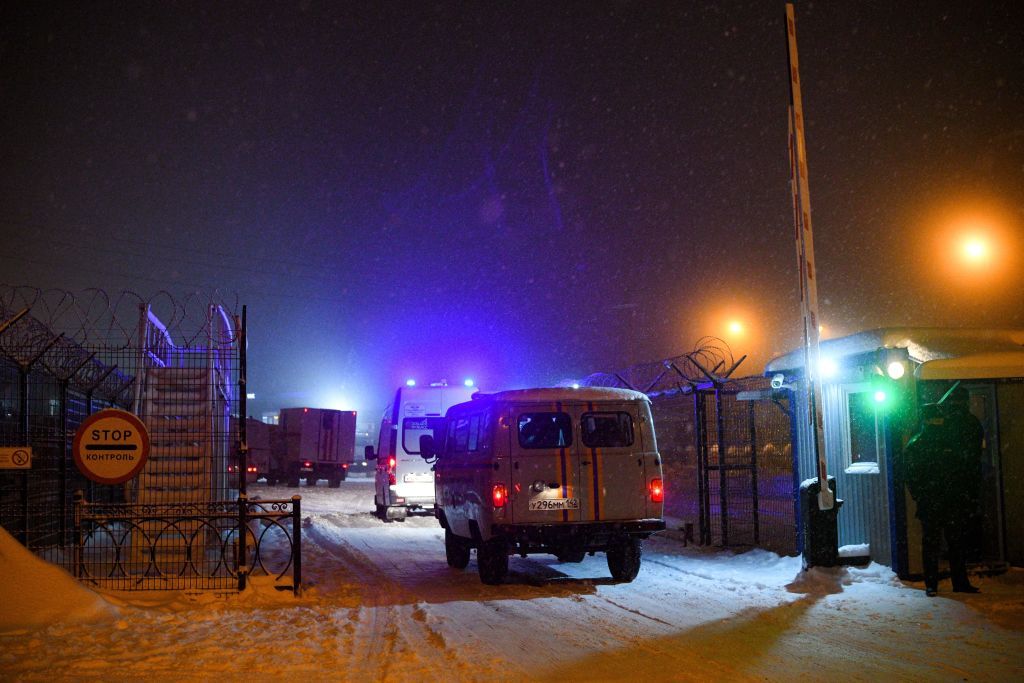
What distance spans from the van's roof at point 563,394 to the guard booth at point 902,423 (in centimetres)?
255

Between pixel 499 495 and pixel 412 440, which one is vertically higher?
pixel 412 440

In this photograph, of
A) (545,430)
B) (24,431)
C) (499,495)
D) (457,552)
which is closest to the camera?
(499,495)

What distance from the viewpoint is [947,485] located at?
9.45 meters

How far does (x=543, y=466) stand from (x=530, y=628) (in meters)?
2.70

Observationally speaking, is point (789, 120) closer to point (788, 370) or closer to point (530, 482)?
point (788, 370)

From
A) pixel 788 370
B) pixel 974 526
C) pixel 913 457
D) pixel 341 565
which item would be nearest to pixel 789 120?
pixel 788 370

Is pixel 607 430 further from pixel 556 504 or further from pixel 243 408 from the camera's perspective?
pixel 243 408

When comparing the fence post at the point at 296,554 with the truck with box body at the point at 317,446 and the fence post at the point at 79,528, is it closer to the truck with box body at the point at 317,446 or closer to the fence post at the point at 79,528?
the fence post at the point at 79,528

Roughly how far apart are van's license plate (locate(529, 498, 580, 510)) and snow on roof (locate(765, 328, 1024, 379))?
12.7ft

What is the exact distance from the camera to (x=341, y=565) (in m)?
12.7

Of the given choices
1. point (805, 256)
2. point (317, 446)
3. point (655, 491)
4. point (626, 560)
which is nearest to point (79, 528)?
point (626, 560)

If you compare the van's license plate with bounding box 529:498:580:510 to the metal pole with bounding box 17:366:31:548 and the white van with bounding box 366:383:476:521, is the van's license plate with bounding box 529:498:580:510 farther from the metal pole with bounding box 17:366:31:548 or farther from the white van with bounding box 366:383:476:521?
the white van with bounding box 366:383:476:521

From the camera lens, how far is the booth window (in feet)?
35.3

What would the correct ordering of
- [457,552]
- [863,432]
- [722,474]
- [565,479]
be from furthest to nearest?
[722,474], [457,552], [863,432], [565,479]
